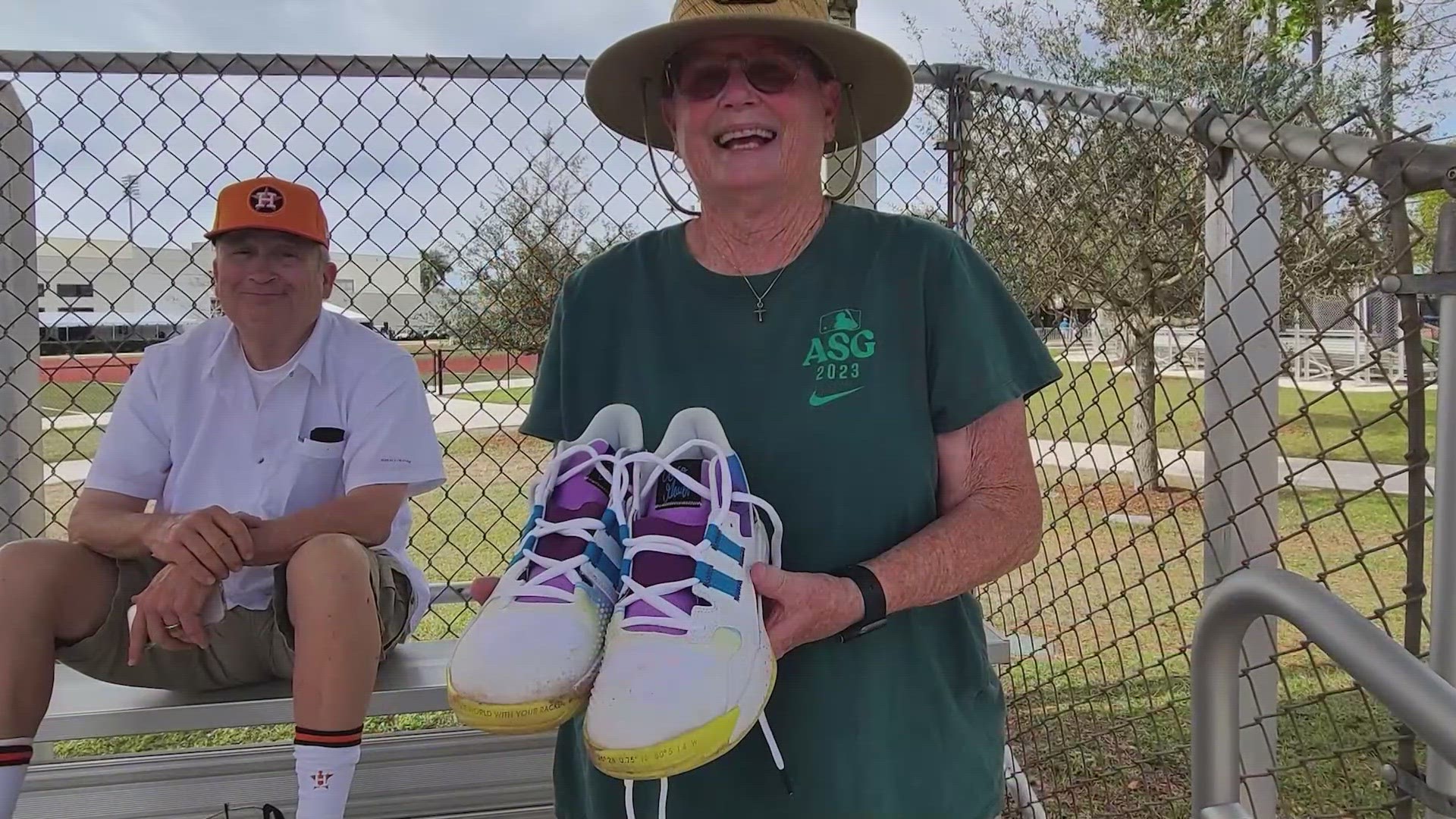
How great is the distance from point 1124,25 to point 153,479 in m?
8.66

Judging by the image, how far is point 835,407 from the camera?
1.23 meters

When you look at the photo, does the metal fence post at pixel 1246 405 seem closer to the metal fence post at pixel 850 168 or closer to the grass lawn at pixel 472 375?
the metal fence post at pixel 850 168

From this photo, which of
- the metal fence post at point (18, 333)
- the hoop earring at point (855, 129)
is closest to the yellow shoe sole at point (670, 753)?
the hoop earring at point (855, 129)

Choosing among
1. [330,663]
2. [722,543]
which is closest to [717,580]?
[722,543]

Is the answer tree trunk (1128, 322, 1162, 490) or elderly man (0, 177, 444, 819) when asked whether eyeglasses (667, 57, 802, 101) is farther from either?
tree trunk (1128, 322, 1162, 490)

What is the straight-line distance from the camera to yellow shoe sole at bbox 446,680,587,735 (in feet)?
3.22

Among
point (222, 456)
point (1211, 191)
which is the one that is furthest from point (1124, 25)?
point (222, 456)

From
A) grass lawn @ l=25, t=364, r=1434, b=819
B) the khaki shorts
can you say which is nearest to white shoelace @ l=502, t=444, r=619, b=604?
grass lawn @ l=25, t=364, r=1434, b=819

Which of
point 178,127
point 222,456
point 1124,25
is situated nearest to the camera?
point 222,456

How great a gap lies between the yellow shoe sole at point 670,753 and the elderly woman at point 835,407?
0.22m

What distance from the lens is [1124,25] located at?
8.49 meters

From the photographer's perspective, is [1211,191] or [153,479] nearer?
[1211,191]

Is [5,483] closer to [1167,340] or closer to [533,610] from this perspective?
[533,610]

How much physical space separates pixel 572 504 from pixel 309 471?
1234mm
